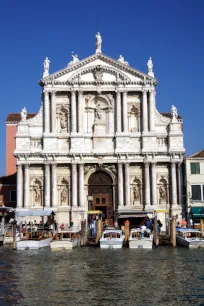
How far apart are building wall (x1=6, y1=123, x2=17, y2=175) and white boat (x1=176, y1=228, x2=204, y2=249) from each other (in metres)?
21.8

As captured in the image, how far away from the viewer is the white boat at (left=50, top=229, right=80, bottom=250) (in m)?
29.6

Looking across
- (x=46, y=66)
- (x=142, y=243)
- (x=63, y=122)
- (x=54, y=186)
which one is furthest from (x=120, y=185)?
(x=46, y=66)

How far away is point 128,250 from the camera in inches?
1142

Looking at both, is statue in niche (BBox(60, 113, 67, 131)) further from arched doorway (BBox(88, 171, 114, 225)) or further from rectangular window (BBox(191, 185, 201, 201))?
rectangular window (BBox(191, 185, 201, 201))

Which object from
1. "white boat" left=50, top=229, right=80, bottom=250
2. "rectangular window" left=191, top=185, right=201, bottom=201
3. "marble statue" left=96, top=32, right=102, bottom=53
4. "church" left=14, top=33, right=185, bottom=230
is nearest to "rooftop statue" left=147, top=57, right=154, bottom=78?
"church" left=14, top=33, right=185, bottom=230

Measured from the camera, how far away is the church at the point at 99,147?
3997 cm

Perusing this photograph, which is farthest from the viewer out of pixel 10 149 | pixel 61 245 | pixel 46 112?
pixel 10 149

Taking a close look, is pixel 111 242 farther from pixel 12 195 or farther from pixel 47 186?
pixel 12 195

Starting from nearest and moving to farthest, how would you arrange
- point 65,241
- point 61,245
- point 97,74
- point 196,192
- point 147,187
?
1. point 61,245
2. point 65,241
3. point 147,187
4. point 97,74
5. point 196,192

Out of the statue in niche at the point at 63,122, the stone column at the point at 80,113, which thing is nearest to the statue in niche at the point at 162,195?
the stone column at the point at 80,113

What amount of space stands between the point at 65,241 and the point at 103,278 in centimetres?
1039

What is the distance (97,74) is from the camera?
134 feet

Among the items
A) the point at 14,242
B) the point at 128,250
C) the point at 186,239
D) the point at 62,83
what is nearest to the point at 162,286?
the point at 128,250

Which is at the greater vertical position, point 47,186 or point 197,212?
point 47,186
